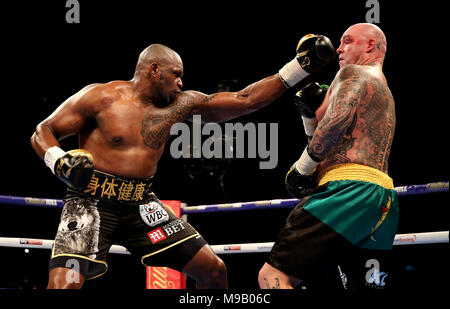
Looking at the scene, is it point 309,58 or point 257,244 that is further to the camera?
point 257,244

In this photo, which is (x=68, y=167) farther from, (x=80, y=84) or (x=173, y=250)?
(x=80, y=84)

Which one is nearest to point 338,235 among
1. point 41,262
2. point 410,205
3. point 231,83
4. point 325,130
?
point 325,130

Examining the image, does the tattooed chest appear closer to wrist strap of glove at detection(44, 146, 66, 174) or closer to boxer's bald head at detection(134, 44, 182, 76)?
boxer's bald head at detection(134, 44, 182, 76)

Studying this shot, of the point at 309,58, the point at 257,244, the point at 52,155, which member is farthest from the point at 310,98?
the point at 257,244

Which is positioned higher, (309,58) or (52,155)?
(309,58)

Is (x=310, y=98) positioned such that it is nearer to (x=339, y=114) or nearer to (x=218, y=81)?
(x=339, y=114)

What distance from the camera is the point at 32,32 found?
5031 millimetres

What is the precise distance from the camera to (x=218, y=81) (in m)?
6.16

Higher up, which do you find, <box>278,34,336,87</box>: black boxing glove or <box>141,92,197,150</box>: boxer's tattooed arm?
<box>278,34,336,87</box>: black boxing glove

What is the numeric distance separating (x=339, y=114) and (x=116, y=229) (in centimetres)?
124

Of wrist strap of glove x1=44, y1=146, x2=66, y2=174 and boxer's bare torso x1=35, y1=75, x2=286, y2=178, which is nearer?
wrist strap of glove x1=44, y1=146, x2=66, y2=174

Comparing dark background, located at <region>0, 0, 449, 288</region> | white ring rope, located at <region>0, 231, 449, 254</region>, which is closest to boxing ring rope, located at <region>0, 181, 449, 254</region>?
white ring rope, located at <region>0, 231, 449, 254</region>

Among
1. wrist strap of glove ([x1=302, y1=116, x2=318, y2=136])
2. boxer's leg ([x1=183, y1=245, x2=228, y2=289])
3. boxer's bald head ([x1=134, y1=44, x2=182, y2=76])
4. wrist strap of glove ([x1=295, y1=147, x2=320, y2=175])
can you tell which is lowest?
boxer's leg ([x1=183, y1=245, x2=228, y2=289])

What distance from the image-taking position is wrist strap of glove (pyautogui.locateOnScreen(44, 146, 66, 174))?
193cm
